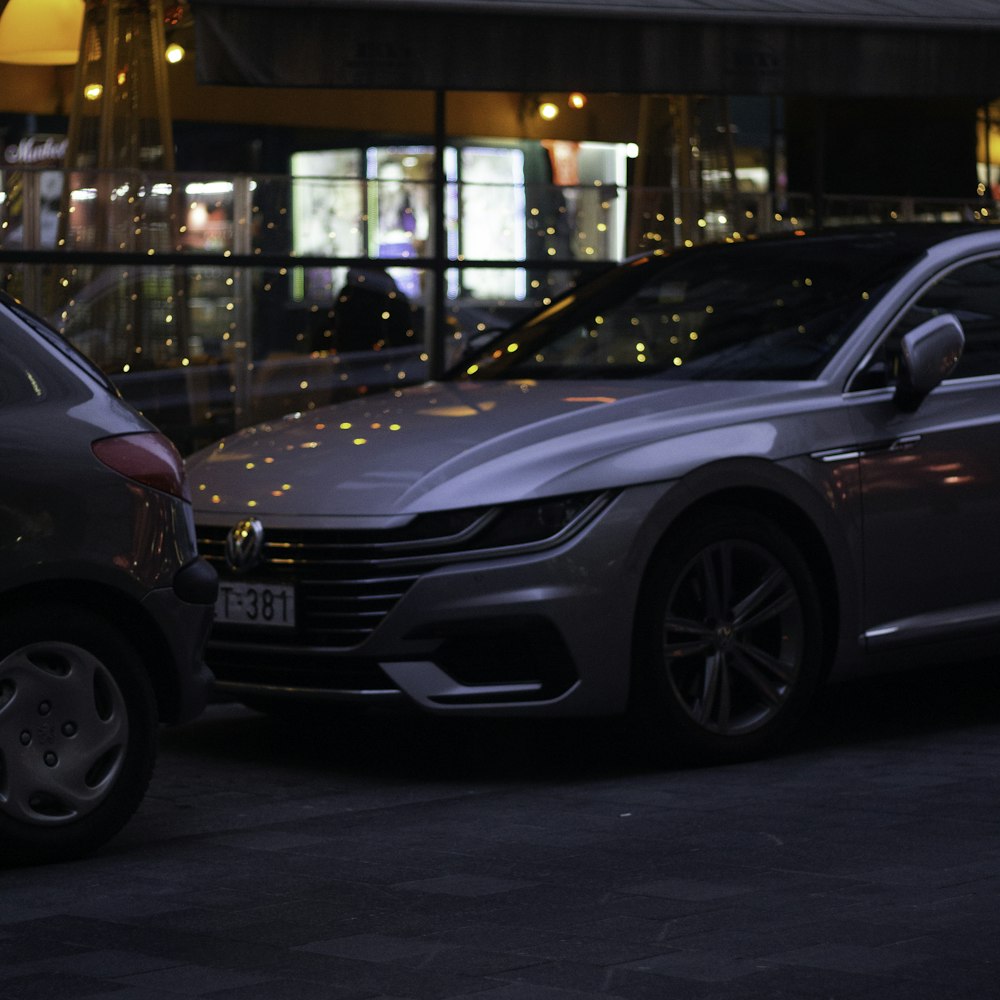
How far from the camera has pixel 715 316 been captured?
809 centimetres

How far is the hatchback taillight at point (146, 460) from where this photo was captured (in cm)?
595

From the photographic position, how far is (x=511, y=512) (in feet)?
22.4

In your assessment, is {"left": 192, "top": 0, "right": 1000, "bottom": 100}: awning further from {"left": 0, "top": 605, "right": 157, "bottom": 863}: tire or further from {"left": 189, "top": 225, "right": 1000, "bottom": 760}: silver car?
{"left": 0, "top": 605, "right": 157, "bottom": 863}: tire

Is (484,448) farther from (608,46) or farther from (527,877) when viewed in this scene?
(608,46)

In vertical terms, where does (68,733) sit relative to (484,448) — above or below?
below

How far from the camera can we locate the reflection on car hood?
6898 millimetres

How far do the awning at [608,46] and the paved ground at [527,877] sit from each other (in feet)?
12.3

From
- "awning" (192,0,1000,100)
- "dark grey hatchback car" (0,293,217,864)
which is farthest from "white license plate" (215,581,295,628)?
"awning" (192,0,1000,100)

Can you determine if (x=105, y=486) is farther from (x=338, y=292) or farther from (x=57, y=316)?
(x=338, y=292)

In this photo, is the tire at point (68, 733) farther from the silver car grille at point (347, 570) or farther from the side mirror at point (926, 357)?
the side mirror at point (926, 357)

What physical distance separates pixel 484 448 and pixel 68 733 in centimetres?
171

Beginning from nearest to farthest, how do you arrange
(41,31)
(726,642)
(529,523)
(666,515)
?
(529,523) → (666,515) → (726,642) → (41,31)

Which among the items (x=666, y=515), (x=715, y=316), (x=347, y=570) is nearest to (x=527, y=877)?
(x=347, y=570)

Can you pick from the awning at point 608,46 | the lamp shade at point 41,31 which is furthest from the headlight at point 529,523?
the lamp shade at point 41,31
